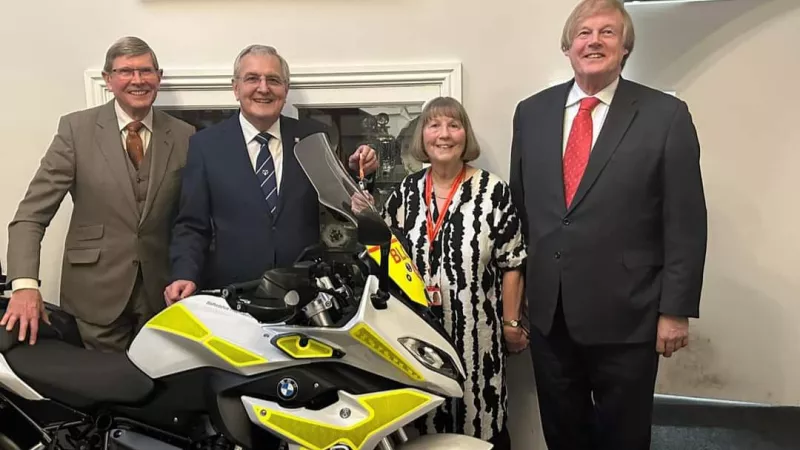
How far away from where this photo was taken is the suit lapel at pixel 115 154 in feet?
7.11

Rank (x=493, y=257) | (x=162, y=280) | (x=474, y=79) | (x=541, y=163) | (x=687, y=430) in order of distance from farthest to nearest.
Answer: (x=687, y=430)
(x=474, y=79)
(x=162, y=280)
(x=493, y=257)
(x=541, y=163)

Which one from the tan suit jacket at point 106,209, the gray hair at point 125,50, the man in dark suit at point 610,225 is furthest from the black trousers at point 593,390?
the gray hair at point 125,50

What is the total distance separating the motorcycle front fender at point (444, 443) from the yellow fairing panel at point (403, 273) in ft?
1.06

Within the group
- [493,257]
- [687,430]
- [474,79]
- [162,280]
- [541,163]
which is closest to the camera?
[541,163]

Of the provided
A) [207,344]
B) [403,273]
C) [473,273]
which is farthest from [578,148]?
[207,344]

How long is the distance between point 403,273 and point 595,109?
2.61 feet

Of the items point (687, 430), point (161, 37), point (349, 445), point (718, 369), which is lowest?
point (687, 430)

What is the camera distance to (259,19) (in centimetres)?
246

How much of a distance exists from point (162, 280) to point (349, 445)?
1.08m

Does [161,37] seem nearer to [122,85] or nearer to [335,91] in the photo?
[122,85]

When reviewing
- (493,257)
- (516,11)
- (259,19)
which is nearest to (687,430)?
(493,257)

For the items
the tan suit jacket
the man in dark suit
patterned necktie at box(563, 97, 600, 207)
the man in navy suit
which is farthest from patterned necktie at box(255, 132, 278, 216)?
patterned necktie at box(563, 97, 600, 207)

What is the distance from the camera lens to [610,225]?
72.0 inches

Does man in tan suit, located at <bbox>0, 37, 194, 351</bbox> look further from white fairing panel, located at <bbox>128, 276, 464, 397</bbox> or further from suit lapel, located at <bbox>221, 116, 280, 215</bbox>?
white fairing panel, located at <bbox>128, 276, 464, 397</bbox>
